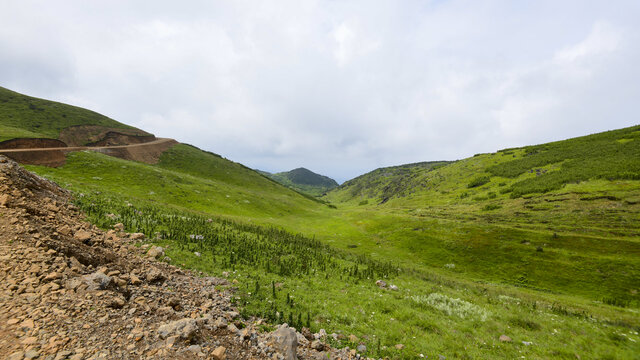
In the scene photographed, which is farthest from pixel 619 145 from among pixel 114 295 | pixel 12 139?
pixel 12 139

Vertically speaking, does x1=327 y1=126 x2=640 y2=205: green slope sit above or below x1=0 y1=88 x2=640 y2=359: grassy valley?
above

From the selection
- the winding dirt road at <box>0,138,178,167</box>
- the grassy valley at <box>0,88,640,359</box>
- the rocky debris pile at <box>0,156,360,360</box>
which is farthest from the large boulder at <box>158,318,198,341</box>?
the winding dirt road at <box>0,138,178,167</box>

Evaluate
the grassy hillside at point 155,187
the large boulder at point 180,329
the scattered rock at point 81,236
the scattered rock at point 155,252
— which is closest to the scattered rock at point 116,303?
the large boulder at point 180,329

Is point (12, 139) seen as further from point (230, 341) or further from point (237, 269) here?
point (230, 341)

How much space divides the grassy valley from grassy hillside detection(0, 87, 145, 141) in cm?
4982

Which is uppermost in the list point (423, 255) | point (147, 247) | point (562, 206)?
point (562, 206)

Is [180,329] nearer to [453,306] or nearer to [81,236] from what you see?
[81,236]

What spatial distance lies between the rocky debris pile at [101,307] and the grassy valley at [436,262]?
2.18m

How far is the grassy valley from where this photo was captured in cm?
1304

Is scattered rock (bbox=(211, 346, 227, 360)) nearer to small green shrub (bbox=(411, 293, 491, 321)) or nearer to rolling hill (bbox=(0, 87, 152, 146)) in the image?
small green shrub (bbox=(411, 293, 491, 321))

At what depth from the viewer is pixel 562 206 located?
174ft

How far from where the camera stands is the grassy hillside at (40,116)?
83.1 m

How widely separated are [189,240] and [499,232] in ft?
174

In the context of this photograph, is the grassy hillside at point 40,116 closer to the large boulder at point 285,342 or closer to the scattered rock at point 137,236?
the scattered rock at point 137,236
